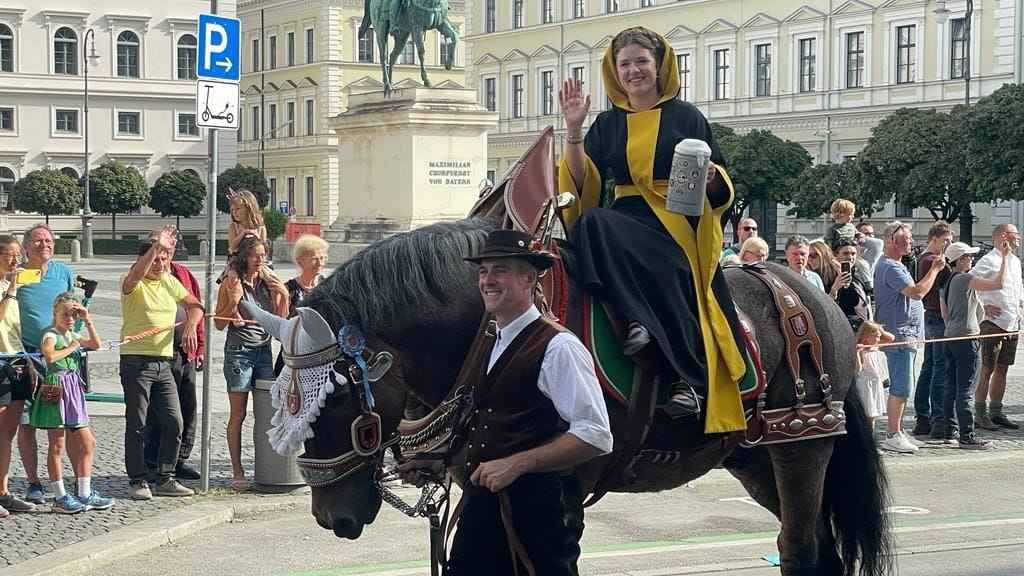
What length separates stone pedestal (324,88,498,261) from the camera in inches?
1235

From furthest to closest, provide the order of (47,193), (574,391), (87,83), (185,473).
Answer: (87,83), (47,193), (185,473), (574,391)

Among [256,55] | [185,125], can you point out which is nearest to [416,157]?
[185,125]

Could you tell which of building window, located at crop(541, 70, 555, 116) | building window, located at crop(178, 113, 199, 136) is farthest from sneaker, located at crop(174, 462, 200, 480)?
building window, located at crop(178, 113, 199, 136)

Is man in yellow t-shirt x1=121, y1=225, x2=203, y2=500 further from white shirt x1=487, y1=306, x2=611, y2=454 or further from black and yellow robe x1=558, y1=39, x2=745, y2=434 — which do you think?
white shirt x1=487, y1=306, x2=611, y2=454

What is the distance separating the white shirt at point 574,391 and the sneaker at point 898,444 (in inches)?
316

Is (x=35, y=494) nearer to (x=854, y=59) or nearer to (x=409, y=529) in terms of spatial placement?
(x=409, y=529)

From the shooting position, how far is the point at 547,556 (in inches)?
171

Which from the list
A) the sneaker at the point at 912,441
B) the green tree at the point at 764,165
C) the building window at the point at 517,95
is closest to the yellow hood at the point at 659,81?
the sneaker at the point at 912,441

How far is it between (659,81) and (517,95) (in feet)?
237

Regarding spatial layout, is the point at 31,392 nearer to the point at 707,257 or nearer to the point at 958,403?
the point at 707,257

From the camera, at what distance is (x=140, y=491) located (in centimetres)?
938

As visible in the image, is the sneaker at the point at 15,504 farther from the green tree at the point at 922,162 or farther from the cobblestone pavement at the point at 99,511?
the green tree at the point at 922,162

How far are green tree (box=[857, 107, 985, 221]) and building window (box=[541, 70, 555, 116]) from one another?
90.6 ft

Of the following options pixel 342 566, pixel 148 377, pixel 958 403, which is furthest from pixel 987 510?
pixel 148 377
